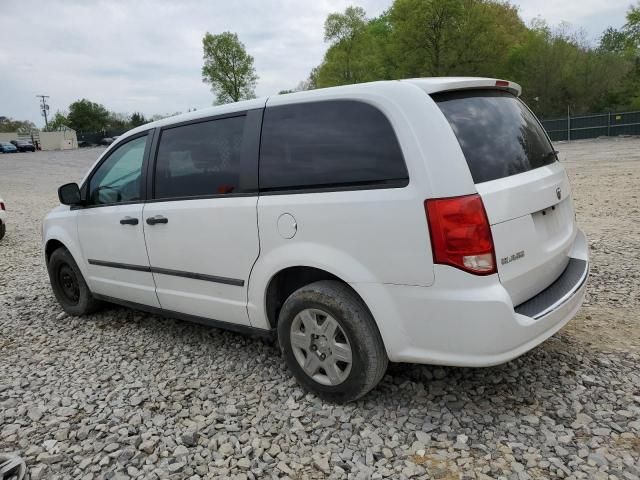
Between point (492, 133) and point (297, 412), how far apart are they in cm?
193

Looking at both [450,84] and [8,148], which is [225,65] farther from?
[450,84]

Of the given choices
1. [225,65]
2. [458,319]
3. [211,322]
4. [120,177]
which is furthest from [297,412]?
[225,65]

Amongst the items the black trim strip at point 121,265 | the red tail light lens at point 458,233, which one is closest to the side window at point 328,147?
the red tail light lens at point 458,233

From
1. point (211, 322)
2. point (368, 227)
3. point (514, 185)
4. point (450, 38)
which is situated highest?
point (450, 38)

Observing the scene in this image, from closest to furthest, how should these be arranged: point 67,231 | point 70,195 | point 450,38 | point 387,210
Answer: point 387,210, point 70,195, point 67,231, point 450,38

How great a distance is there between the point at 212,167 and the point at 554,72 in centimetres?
4215

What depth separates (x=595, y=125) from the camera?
32.0m

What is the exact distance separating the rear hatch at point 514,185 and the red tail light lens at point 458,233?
3.4 inches

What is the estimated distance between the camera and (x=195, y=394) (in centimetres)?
323

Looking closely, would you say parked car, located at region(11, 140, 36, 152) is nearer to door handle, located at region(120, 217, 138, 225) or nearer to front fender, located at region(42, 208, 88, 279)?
front fender, located at region(42, 208, 88, 279)

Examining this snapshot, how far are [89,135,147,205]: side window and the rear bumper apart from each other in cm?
223

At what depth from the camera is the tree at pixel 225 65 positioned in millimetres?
62719

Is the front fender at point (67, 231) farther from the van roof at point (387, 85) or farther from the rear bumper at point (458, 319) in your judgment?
the rear bumper at point (458, 319)

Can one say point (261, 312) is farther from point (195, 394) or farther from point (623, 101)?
point (623, 101)
